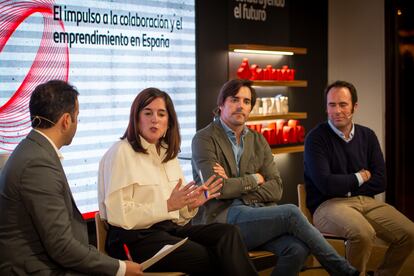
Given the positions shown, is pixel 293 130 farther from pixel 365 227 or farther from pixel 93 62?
pixel 93 62

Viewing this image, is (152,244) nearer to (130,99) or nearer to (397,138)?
(130,99)

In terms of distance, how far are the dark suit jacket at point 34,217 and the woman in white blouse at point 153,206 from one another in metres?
0.71

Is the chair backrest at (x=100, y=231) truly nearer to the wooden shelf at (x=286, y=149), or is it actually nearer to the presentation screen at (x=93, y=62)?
the presentation screen at (x=93, y=62)

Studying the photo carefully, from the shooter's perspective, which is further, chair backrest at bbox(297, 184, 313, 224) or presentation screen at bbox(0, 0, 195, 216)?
chair backrest at bbox(297, 184, 313, 224)

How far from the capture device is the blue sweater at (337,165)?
4457 mm

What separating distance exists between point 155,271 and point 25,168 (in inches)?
41.5

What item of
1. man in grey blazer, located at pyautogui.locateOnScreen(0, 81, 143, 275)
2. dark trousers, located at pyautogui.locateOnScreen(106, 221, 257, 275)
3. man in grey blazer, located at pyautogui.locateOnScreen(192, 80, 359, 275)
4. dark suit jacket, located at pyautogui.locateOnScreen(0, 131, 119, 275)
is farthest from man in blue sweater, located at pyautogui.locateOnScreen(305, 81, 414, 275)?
dark suit jacket, located at pyautogui.locateOnScreen(0, 131, 119, 275)

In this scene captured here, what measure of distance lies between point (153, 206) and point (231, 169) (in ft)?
2.81

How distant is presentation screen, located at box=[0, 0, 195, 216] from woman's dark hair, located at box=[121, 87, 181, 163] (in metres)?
0.85

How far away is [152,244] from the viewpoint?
3426 millimetres

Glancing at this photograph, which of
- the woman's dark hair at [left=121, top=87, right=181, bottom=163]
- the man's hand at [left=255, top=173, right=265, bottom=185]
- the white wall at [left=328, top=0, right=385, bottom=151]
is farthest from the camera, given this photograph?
the white wall at [left=328, top=0, right=385, bottom=151]

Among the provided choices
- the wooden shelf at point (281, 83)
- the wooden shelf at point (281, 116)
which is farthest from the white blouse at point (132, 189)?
the wooden shelf at point (281, 83)

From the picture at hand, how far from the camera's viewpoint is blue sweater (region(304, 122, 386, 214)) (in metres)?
4.46

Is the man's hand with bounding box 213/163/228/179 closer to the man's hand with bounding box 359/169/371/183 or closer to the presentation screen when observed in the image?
the presentation screen
